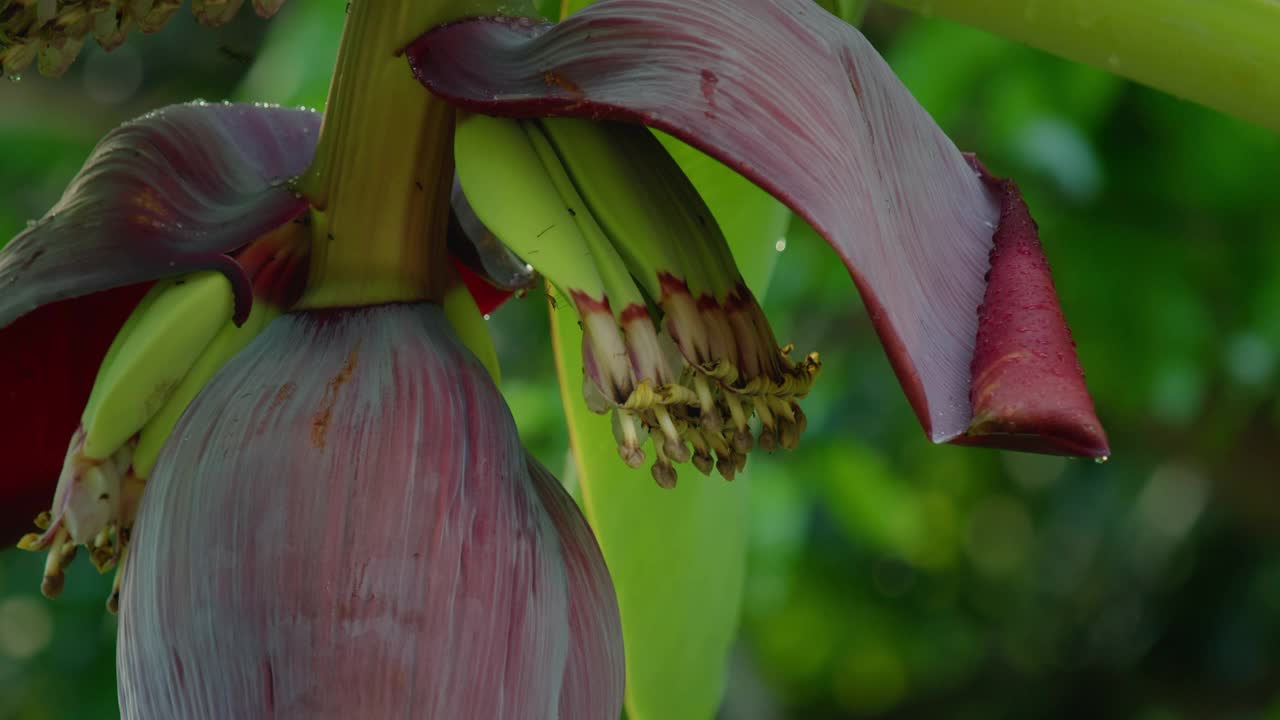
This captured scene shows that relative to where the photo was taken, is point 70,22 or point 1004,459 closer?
point 70,22

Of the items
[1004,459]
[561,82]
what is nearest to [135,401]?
[561,82]

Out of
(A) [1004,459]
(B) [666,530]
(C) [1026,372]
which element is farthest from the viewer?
(A) [1004,459]

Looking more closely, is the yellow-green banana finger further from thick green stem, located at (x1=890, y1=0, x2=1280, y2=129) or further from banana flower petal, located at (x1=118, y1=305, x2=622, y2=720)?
thick green stem, located at (x1=890, y1=0, x2=1280, y2=129)

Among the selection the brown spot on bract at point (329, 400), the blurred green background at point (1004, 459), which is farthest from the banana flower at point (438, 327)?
the blurred green background at point (1004, 459)

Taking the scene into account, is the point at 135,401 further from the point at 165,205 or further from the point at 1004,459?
the point at 1004,459

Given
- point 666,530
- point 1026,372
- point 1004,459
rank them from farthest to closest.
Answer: point 1004,459 < point 666,530 < point 1026,372
